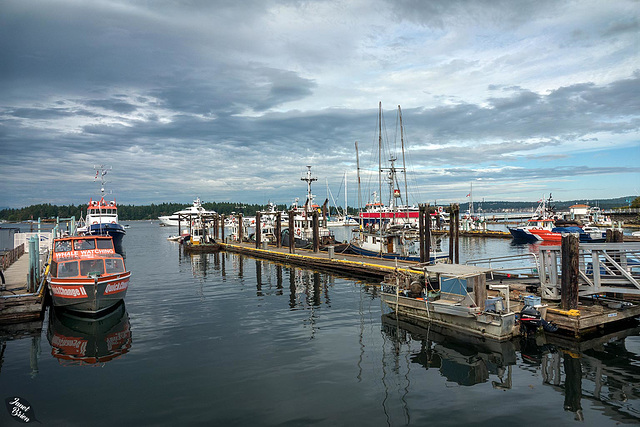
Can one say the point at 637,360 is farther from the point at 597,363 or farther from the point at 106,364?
the point at 106,364

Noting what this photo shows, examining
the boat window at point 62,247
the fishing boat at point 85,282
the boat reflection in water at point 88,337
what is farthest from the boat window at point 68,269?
the boat window at point 62,247

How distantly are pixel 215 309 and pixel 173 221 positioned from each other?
602 ft

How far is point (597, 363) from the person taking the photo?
1537cm

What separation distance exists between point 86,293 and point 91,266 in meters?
1.87

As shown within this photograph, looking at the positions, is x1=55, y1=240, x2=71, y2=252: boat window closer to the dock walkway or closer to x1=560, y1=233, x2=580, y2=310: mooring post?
the dock walkway

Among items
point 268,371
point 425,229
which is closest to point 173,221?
point 425,229

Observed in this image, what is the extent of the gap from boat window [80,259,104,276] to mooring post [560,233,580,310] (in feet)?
83.6

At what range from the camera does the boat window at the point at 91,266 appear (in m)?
23.1

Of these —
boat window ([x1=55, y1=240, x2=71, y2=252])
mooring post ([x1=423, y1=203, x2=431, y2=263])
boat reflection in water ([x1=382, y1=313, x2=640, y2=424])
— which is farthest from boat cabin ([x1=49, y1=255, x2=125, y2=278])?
mooring post ([x1=423, y1=203, x2=431, y2=263])

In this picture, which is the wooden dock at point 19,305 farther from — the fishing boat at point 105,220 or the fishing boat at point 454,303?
the fishing boat at point 105,220

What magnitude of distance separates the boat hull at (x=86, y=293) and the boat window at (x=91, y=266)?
0.92m

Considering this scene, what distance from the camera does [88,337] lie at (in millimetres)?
19906

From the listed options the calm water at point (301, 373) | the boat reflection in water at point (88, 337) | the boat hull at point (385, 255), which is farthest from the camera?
A: the boat hull at point (385, 255)

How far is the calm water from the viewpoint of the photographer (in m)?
11.7
